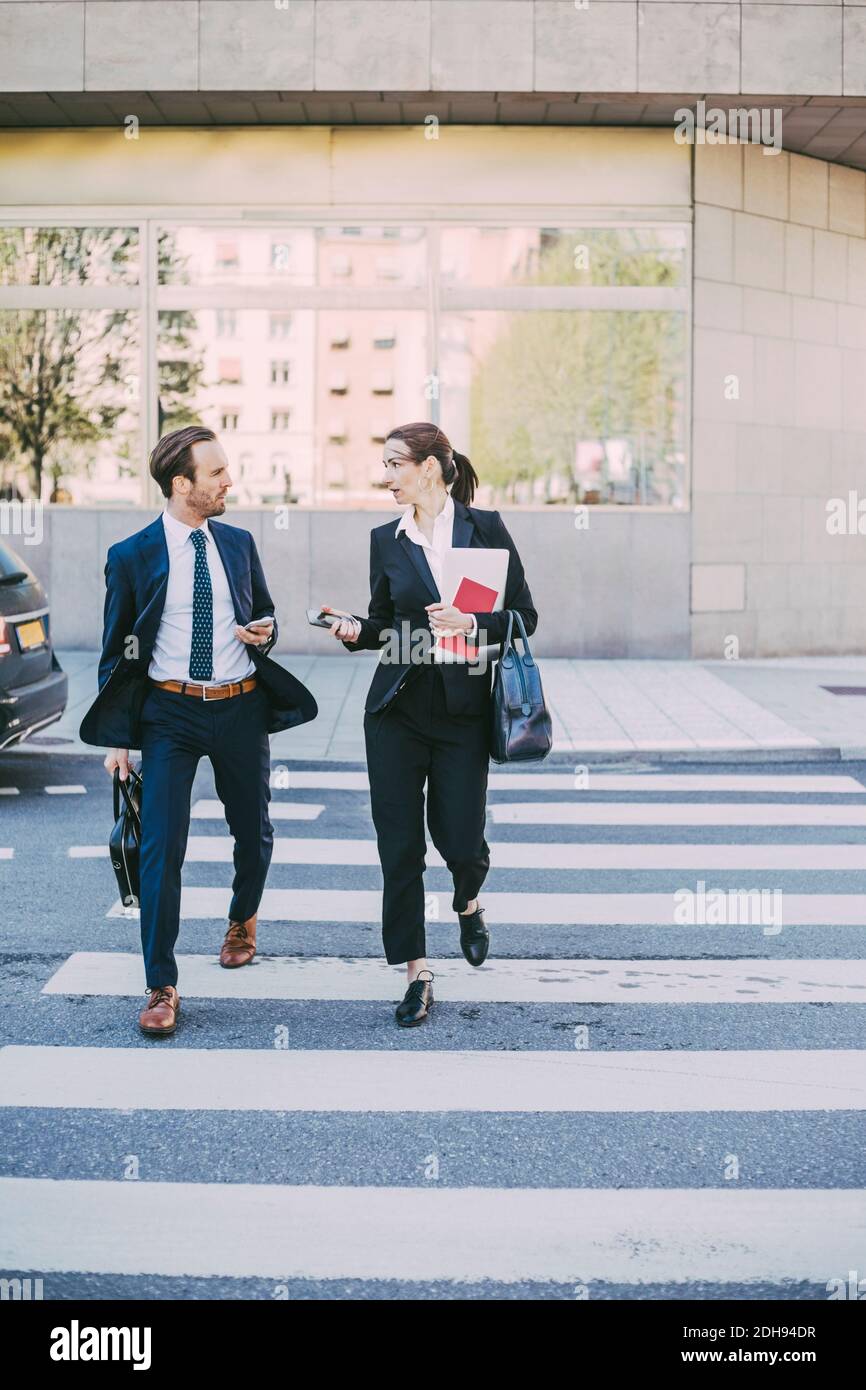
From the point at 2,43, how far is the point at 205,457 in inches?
434

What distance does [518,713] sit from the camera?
17.0ft

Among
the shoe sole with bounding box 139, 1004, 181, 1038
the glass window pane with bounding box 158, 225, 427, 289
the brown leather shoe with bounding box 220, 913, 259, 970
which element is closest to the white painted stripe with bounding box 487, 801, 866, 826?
the brown leather shoe with bounding box 220, 913, 259, 970

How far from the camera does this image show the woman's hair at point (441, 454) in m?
5.22

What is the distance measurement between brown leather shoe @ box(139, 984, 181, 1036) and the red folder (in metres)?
1.41

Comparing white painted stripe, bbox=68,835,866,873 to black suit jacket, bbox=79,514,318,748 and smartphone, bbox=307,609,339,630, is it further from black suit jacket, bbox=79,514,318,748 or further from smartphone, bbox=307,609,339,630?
smartphone, bbox=307,609,339,630

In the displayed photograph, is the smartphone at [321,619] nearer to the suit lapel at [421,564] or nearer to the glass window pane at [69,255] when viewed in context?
the suit lapel at [421,564]

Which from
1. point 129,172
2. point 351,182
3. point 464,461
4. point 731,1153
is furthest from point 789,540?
point 731,1153

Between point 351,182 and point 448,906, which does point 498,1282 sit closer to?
point 448,906

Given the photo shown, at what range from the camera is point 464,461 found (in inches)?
214

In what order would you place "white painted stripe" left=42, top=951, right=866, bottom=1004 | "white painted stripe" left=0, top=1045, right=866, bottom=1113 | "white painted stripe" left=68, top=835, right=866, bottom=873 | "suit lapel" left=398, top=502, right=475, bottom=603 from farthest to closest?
"white painted stripe" left=68, top=835, right=866, bottom=873 < "white painted stripe" left=42, top=951, right=866, bottom=1004 < "suit lapel" left=398, top=502, right=475, bottom=603 < "white painted stripe" left=0, top=1045, right=866, bottom=1113

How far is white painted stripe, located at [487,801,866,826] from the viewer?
28.5 feet

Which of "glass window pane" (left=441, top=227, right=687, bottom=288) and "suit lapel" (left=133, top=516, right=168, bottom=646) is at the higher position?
"glass window pane" (left=441, top=227, right=687, bottom=288)

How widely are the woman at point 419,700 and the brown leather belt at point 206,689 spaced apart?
0.43 meters

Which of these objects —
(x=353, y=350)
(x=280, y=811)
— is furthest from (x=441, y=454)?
(x=353, y=350)
